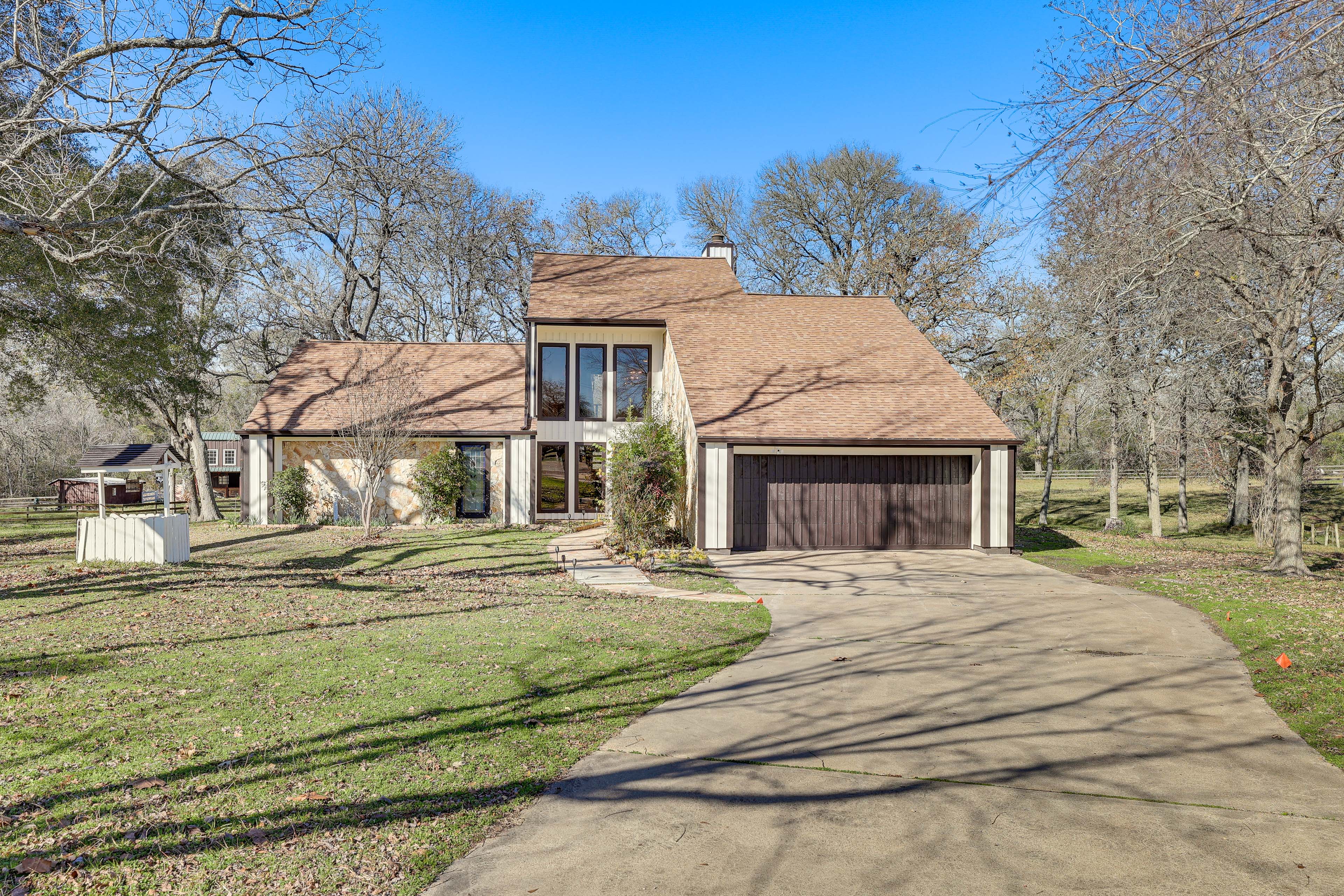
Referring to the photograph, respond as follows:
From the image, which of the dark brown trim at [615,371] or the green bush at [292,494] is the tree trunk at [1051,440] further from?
the green bush at [292,494]

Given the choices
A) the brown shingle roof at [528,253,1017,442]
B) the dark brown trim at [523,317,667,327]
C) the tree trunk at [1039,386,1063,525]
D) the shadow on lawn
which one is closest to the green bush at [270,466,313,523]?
the dark brown trim at [523,317,667,327]

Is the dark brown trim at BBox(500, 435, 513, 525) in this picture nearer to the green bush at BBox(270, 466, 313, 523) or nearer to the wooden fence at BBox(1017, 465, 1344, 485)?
the green bush at BBox(270, 466, 313, 523)

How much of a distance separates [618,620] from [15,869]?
Result: 5.91 m

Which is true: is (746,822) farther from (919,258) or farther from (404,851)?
(919,258)

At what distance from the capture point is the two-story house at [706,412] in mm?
15594

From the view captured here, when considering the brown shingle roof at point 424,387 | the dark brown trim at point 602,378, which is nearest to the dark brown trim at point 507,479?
the brown shingle roof at point 424,387

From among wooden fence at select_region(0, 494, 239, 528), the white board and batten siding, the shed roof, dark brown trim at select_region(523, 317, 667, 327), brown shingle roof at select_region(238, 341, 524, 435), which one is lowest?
wooden fence at select_region(0, 494, 239, 528)

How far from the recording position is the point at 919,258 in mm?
28266

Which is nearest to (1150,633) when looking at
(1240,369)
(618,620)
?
(618,620)

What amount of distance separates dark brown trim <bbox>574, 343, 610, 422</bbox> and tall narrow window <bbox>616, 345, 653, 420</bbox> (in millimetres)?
198

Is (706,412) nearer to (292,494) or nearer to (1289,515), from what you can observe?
(1289,515)

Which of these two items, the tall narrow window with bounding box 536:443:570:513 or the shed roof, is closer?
the tall narrow window with bounding box 536:443:570:513

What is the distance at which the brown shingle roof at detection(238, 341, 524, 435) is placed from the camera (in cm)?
1984

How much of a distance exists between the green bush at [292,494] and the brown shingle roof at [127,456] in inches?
172
